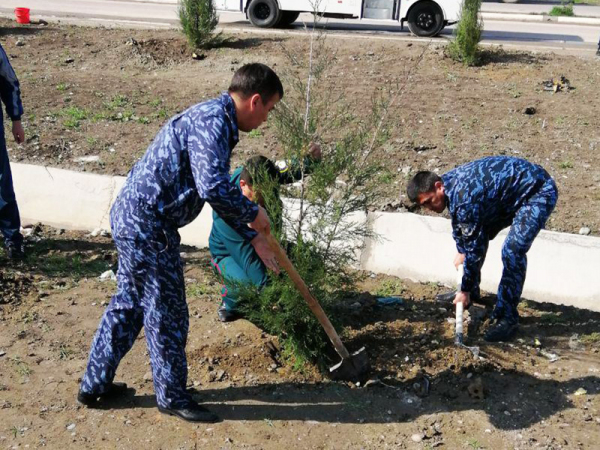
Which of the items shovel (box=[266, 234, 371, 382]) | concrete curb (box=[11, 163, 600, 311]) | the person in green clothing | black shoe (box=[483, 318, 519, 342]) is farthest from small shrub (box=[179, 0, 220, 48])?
shovel (box=[266, 234, 371, 382])

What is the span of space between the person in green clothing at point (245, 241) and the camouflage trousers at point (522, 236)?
1.48 meters

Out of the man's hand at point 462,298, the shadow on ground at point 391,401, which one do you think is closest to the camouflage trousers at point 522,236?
the man's hand at point 462,298

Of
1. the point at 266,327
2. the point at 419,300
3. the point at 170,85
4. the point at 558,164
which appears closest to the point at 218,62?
the point at 170,85

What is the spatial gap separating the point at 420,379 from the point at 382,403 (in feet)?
1.12

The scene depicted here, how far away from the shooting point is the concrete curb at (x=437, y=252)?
5.83 metres

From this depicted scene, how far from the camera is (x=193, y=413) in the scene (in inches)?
161

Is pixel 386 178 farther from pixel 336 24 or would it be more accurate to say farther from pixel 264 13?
pixel 336 24

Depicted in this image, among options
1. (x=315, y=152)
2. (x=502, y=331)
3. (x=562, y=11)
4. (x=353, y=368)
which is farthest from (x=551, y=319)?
(x=562, y=11)

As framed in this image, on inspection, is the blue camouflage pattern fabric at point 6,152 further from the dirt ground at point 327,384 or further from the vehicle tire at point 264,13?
the vehicle tire at point 264,13

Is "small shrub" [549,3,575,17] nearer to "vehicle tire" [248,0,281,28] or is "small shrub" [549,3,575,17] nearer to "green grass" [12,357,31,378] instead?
"vehicle tire" [248,0,281,28]

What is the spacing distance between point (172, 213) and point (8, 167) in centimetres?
294

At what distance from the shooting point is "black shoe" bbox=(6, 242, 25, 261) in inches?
246

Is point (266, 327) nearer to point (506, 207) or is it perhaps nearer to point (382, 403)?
point (382, 403)

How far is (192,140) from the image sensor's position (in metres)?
3.50
